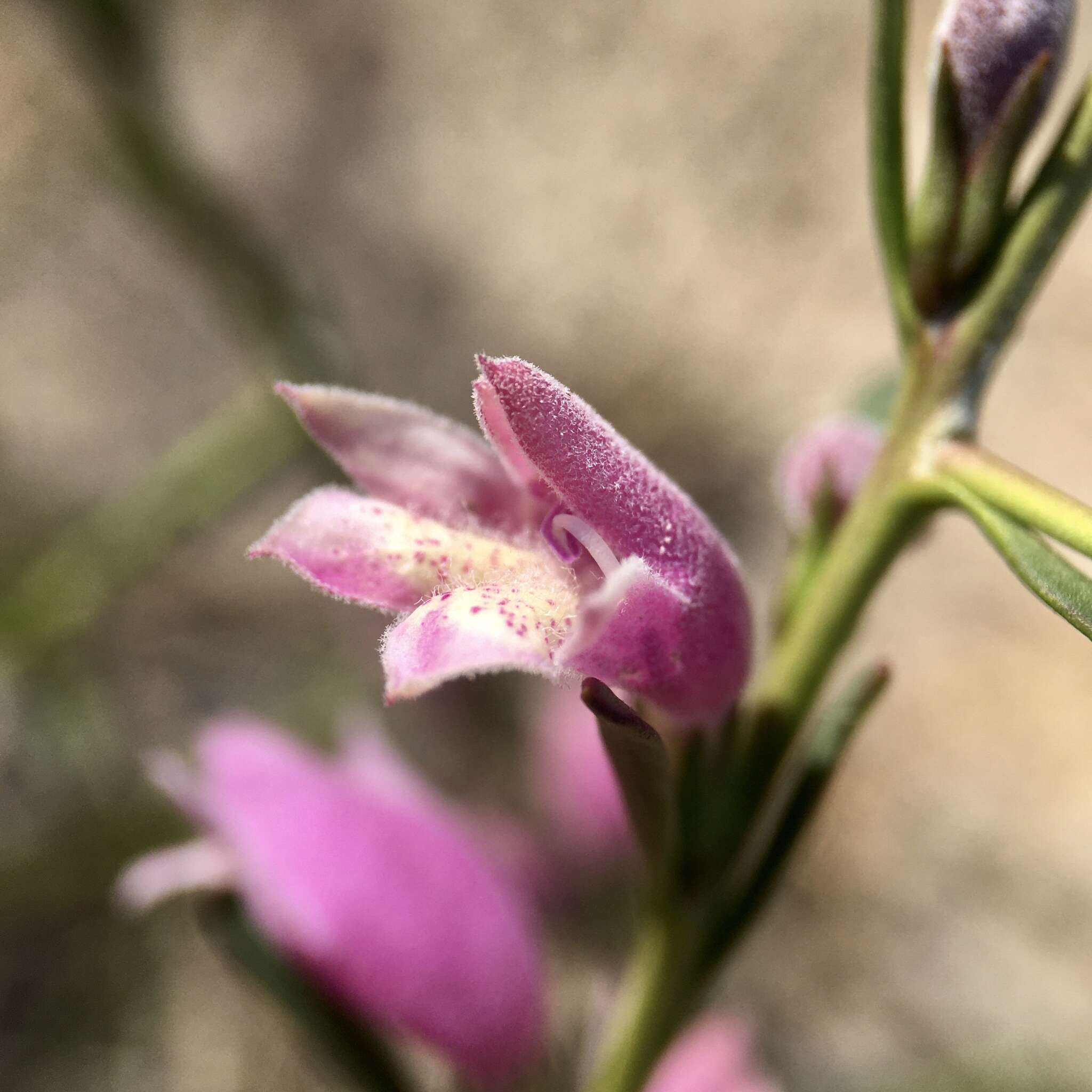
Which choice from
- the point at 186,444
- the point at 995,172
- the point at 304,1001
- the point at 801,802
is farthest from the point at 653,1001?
the point at 186,444

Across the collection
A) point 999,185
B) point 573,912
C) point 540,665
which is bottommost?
point 573,912

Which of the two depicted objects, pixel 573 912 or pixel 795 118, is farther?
pixel 795 118

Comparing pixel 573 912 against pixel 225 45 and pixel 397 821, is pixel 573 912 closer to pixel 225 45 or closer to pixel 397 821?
pixel 397 821

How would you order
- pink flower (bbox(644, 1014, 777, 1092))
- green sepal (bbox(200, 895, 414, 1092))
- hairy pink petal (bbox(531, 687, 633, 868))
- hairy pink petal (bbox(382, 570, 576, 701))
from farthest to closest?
hairy pink petal (bbox(531, 687, 633, 868)), pink flower (bbox(644, 1014, 777, 1092)), green sepal (bbox(200, 895, 414, 1092)), hairy pink petal (bbox(382, 570, 576, 701))

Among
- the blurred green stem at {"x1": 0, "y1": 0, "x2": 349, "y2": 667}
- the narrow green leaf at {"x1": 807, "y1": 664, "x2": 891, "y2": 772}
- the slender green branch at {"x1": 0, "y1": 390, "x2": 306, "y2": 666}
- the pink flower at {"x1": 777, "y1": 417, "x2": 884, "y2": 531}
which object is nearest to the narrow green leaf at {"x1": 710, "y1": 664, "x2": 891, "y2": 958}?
the narrow green leaf at {"x1": 807, "y1": 664, "x2": 891, "y2": 772}

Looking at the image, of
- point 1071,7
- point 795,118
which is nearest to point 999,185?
point 1071,7

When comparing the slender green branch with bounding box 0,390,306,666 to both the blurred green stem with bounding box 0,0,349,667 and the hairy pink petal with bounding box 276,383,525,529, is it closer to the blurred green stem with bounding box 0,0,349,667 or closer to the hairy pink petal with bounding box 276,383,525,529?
the blurred green stem with bounding box 0,0,349,667

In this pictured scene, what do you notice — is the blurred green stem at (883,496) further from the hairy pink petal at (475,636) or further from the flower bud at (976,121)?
the hairy pink petal at (475,636)
